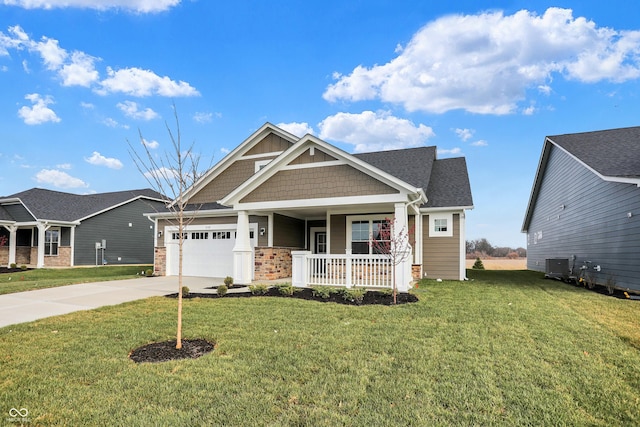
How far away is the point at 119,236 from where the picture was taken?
24.5m

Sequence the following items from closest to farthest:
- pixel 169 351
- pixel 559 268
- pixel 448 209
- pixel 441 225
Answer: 1. pixel 169 351
2. pixel 448 209
3. pixel 441 225
4. pixel 559 268

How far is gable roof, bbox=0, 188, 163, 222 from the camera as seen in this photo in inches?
835

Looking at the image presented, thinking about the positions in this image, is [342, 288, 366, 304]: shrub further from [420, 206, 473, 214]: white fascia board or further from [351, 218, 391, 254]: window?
[420, 206, 473, 214]: white fascia board

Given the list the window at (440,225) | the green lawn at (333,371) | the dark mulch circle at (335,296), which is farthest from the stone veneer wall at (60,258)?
the window at (440,225)

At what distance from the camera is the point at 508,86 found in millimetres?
14414

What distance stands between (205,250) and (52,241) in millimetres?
13776

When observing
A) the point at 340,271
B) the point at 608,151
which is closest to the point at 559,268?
the point at 608,151

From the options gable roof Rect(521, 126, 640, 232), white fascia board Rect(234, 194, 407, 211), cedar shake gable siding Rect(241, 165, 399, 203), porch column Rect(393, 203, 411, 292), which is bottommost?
porch column Rect(393, 203, 411, 292)

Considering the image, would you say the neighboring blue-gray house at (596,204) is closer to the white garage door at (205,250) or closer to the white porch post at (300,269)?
the white porch post at (300,269)

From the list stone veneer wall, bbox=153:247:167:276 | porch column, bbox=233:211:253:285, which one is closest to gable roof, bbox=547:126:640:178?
porch column, bbox=233:211:253:285

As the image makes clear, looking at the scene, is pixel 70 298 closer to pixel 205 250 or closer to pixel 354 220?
pixel 205 250

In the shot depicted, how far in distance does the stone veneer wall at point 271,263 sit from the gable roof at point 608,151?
420 inches

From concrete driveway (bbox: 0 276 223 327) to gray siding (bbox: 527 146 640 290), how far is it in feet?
41.0

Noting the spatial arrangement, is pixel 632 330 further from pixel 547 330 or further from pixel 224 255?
pixel 224 255
